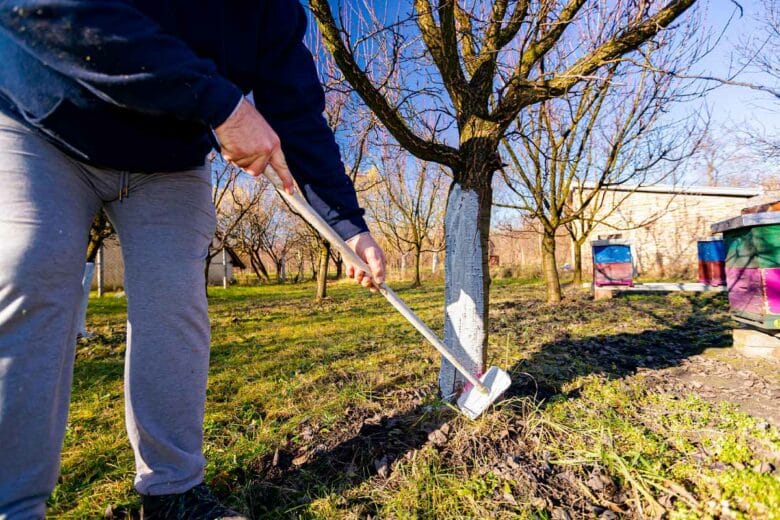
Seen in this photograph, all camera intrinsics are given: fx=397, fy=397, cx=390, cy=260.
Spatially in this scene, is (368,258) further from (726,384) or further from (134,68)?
(726,384)

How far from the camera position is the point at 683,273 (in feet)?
57.3

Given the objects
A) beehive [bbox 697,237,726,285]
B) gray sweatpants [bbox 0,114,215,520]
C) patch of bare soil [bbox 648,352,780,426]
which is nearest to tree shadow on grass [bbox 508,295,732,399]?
patch of bare soil [bbox 648,352,780,426]

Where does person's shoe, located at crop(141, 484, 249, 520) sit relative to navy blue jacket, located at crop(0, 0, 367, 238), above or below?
below

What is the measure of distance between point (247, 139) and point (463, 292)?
1.48 meters

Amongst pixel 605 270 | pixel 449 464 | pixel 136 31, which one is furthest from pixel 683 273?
pixel 136 31

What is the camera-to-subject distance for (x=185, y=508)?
3.94ft

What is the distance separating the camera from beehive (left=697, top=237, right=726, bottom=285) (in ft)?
29.5

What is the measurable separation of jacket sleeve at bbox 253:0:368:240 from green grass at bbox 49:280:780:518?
3.27 ft

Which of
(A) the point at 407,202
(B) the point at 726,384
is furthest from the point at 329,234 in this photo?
(A) the point at 407,202

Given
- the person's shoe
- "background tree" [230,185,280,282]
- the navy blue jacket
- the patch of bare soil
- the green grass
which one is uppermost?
"background tree" [230,185,280,282]

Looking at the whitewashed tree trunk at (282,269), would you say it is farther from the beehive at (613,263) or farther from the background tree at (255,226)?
the beehive at (613,263)

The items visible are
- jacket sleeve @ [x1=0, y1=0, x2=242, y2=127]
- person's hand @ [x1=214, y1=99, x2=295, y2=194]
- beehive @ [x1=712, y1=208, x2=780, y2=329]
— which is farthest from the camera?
beehive @ [x1=712, y1=208, x2=780, y2=329]

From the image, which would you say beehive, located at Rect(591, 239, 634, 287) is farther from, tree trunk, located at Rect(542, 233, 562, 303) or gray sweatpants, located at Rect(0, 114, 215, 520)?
gray sweatpants, located at Rect(0, 114, 215, 520)

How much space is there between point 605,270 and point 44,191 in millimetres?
9597
